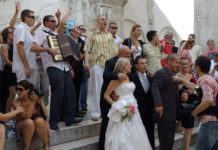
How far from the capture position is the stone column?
32.1 feet

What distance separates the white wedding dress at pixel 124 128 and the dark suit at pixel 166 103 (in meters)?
0.28

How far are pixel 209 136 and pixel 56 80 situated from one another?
7.96ft

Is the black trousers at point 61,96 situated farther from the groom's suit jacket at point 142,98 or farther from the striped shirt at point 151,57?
the striped shirt at point 151,57

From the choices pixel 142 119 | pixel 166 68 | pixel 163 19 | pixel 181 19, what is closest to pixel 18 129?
pixel 142 119

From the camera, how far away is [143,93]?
4.49 meters

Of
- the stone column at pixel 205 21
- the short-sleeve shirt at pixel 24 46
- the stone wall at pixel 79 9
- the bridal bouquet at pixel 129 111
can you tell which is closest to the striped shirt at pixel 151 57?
the bridal bouquet at pixel 129 111

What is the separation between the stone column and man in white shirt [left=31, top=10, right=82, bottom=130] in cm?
675

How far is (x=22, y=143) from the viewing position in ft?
13.2

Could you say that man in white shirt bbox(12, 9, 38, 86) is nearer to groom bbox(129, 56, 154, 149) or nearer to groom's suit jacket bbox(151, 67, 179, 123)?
groom bbox(129, 56, 154, 149)

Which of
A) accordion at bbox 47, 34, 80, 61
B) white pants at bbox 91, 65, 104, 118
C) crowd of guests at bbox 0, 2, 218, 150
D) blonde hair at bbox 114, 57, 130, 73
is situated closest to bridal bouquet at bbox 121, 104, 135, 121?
crowd of guests at bbox 0, 2, 218, 150

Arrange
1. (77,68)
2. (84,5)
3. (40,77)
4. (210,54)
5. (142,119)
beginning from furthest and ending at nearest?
1. (84,5)
2. (210,54)
3. (77,68)
4. (40,77)
5. (142,119)

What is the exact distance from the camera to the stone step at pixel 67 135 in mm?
3932

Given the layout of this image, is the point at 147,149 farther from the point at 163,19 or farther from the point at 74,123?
the point at 163,19

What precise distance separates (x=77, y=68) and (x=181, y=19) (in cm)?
1132
